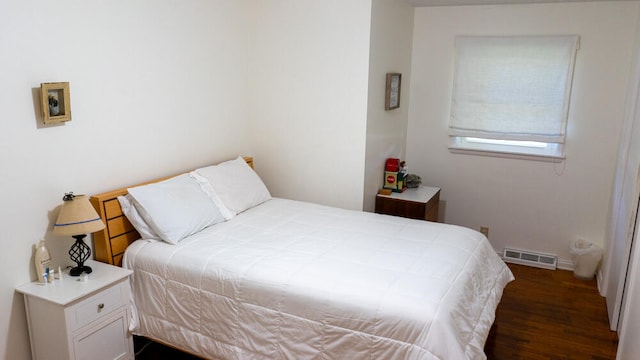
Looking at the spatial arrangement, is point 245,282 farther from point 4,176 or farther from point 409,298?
point 4,176

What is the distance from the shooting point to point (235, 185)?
3.45 meters

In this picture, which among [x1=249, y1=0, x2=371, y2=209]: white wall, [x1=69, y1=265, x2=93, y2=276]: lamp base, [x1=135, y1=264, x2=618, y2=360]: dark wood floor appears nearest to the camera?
[x1=69, y1=265, x2=93, y2=276]: lamp base

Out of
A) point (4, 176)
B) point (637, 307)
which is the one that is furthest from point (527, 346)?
point (4, 176)

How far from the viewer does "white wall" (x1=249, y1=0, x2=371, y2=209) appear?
3641 millimetres

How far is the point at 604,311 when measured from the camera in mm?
3482

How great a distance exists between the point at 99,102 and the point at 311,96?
1604 millimetres

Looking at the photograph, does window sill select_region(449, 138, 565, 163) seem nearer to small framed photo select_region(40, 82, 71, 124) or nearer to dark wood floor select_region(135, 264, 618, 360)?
dark wood floor select_region(135, 264, 618, 360)

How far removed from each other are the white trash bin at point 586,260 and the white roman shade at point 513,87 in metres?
0.91

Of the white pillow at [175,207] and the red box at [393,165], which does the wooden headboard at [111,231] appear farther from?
the red box at [393,165]

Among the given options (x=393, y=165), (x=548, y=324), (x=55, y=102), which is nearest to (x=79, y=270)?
(x=55, y=102)

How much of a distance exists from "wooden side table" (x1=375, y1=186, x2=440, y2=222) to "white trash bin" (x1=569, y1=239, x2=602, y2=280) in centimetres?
121

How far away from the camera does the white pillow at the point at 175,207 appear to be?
279 centimetres

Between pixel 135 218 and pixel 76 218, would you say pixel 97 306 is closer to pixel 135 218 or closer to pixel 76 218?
pixel 76 218

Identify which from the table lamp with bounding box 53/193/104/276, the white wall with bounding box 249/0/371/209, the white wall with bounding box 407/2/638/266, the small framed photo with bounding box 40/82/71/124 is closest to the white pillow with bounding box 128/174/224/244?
the table lamp with bounding box 53/193/104/276
